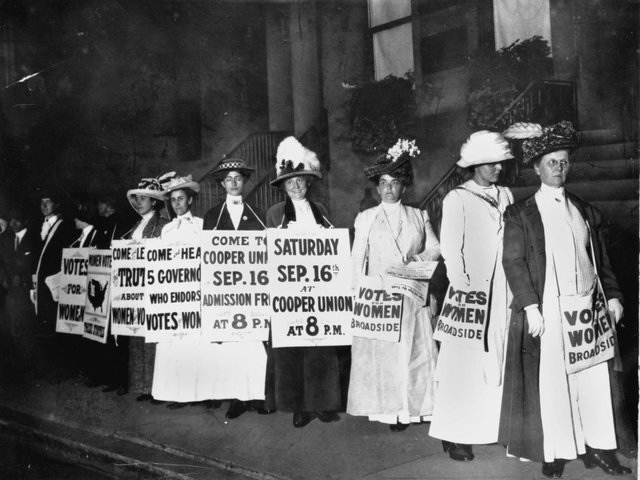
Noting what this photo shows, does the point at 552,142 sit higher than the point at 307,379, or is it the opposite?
the point at 552,142

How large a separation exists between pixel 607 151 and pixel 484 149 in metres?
0.96

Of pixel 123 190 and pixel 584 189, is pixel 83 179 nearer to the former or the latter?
pixel 123 190

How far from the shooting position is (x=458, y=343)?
17.0 ft

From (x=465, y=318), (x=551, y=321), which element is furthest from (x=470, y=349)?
(x=551, y=321)

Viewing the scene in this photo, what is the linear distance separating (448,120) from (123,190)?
10.7 feet

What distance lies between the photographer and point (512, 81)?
5410 millimetres

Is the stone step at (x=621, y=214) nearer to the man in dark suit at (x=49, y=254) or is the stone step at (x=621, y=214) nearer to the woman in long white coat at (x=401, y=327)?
the woman in long white coat at (x=401, y=327)

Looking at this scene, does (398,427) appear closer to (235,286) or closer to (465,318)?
(465,318)

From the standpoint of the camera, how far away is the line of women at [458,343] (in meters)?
4.80

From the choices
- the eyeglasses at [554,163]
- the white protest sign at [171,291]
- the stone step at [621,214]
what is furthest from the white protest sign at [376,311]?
the stone step at [621,214]

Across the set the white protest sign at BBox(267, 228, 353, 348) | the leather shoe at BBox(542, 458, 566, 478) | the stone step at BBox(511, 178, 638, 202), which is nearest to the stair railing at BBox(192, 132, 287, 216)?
the white protest sign at BBox(267, 228, 353, 348)

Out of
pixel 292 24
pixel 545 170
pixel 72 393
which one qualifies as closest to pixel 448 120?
pixel 545 170

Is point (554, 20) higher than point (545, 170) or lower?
higher

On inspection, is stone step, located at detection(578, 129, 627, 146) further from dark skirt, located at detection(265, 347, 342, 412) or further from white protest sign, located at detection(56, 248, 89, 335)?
white protest sign, located at detection(56, 248, 89, 335)
